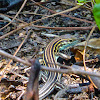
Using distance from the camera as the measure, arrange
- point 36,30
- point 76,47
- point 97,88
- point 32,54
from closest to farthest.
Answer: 1. point 97,88
2. point 76,47
3. point 32,54
4. point 36,30

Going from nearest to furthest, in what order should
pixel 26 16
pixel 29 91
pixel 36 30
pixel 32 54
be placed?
pixel 29 91 < pixel 32 54 < pixel 36 30 < pixel 26 16

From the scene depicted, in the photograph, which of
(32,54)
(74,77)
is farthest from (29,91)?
(32,54)

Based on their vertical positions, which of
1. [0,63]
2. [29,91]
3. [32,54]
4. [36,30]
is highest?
[36,30]

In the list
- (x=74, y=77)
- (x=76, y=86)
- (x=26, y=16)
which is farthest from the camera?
(x=26, y=16)

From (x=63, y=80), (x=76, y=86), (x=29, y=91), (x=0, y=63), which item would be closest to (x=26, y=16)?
(x=0, y=63)

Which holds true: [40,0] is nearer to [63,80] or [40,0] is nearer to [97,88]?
[63,80]

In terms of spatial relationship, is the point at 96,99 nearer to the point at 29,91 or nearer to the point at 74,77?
the point at 74,77

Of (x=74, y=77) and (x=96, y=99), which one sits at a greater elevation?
(x=74, y=77)

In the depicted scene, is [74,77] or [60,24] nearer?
[74,77]

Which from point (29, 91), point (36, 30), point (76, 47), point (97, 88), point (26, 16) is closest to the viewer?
point (29, 91)
